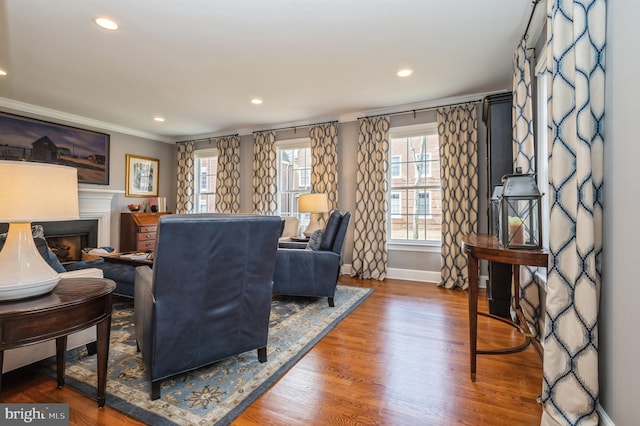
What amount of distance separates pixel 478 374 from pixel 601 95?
1656mm

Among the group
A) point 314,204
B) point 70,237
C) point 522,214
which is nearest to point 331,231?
point 314,204

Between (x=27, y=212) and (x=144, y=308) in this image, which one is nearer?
(x=27, y=212)

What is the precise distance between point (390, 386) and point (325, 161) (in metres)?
3.81

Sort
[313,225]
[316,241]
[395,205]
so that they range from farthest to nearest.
→ [395,205], [313,225], [316,241]

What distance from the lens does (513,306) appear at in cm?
→ 290

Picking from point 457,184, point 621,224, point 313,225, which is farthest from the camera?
point 313,225

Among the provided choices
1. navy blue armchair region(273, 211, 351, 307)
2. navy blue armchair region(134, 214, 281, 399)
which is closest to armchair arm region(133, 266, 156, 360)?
navy blue armchair region(134, 214, 281, 399)

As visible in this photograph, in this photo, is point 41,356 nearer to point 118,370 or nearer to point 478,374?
point 118,370

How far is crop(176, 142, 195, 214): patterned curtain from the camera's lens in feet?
21.2

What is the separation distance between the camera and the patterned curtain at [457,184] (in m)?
4.20

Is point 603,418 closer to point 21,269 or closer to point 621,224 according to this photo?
point 621,224

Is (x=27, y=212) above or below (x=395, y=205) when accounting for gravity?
below

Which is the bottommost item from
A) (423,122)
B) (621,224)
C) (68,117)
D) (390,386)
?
(390,386)

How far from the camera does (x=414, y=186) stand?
15.6 ft
